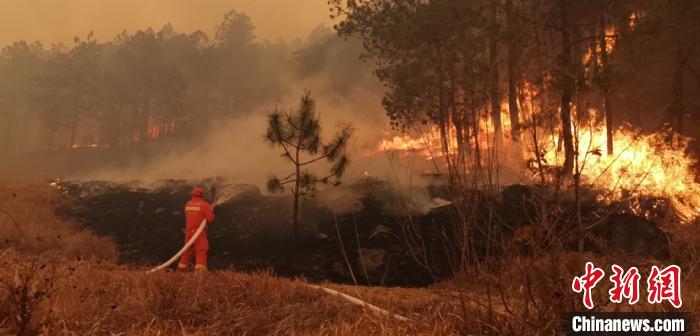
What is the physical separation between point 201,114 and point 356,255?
39.1 m

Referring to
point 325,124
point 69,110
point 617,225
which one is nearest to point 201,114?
point 69,110

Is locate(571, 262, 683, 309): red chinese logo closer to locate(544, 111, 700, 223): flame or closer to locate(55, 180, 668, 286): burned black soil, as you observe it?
locate(55, 180, 668, 286): burned black soil

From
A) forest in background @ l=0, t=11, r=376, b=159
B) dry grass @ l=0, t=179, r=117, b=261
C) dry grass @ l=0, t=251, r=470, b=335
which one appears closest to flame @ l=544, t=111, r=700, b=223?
dry grass @ l=0, t=251, r=470, b=335

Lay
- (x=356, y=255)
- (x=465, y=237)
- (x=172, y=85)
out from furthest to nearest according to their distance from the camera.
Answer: (x=172, y=85) → (x=356, y=255) → (x=465, y=237)

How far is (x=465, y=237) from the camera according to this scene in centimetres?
340

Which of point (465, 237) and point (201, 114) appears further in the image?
point (201, 114)

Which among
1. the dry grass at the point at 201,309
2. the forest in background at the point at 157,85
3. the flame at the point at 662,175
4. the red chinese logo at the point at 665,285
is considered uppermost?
the forest in background at the point at 157,85

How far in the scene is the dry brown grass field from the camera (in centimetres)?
354

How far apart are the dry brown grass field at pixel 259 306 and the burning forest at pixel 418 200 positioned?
30 mm

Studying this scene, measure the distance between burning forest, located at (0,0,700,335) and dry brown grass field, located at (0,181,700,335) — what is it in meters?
0.03

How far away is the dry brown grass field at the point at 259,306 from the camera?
354 cm

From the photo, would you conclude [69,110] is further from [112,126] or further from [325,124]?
[325,124]

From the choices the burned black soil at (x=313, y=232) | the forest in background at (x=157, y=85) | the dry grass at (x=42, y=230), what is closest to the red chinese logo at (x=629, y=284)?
the burned black soil at (x=313, y=232)

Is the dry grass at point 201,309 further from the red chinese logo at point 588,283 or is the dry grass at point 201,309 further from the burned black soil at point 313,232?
the burned black soil at point 313,232
